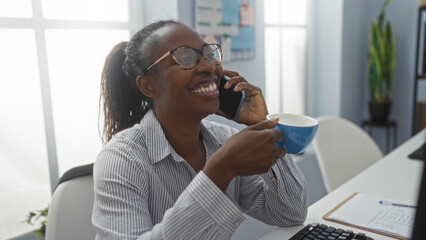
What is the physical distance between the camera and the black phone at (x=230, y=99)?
3.64 feet

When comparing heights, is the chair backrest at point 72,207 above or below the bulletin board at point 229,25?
below

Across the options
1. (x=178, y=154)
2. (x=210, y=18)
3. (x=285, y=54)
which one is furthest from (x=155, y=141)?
(x=285, y=54)

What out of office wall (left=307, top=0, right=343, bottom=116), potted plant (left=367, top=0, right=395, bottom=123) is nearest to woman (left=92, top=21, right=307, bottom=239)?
office wall (left=307, top=0, right=343, bottom=116)

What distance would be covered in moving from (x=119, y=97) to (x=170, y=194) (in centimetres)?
35

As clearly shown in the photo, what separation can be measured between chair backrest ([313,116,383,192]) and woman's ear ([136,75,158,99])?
0.95 meters

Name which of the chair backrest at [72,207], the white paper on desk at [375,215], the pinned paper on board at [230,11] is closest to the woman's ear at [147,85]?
the chair backrest at [72,207]

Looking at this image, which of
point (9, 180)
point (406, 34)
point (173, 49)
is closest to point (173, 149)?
point (173, 49)

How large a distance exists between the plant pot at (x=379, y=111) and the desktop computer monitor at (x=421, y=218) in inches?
120

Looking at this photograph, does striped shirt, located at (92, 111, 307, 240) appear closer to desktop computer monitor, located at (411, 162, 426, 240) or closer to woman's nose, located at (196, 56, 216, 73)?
woman's nose, located at (196, 56, 216, 73)

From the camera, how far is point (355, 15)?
10.7 ft

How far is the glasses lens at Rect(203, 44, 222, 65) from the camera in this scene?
1007mm

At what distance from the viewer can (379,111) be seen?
10.6ft

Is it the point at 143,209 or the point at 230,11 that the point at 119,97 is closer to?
the point at 143,209

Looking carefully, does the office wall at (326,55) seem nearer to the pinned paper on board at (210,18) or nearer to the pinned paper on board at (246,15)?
the pinned paper on board at (246,15)
